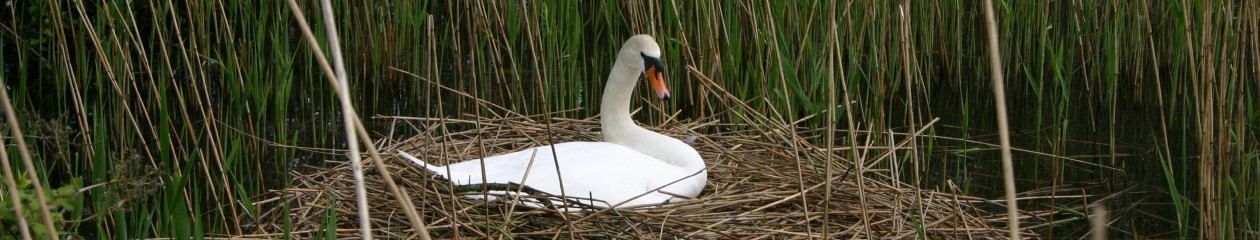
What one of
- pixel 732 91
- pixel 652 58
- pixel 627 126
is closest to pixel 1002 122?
pixel 652 58

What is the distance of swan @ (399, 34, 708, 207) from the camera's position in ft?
11.3

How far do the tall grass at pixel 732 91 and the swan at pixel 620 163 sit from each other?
256 mm

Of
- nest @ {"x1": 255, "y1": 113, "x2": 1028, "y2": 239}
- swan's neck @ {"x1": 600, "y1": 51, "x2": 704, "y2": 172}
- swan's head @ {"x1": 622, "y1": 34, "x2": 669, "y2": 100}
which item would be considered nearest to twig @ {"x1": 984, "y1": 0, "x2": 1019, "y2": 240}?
nest @ {"x1": 255, "y1": 113, "x2": 1028, "y2": 239}

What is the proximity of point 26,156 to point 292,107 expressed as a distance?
4.27 meters

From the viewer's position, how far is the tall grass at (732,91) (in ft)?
11.9

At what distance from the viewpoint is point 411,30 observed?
242 inches

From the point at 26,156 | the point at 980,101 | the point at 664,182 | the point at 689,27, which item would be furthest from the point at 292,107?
the point at 26,156

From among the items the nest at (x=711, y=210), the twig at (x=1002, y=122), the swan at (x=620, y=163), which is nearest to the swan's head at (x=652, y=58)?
the swan at (x=620, y=163)

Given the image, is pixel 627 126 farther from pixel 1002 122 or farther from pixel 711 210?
pixel 1002 122

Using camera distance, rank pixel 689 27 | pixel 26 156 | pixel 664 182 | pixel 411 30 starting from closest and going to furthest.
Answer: pixel 26 156, pixel 664 182, pixel 689 27, pixel 411 30

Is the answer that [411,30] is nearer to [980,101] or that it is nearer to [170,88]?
[170,88]

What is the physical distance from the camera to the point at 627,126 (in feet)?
12.9

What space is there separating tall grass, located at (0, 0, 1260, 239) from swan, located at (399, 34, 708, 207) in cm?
26

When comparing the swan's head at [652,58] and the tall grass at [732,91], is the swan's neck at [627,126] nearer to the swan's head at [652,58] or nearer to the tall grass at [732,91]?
the swan's head at [652,58]
